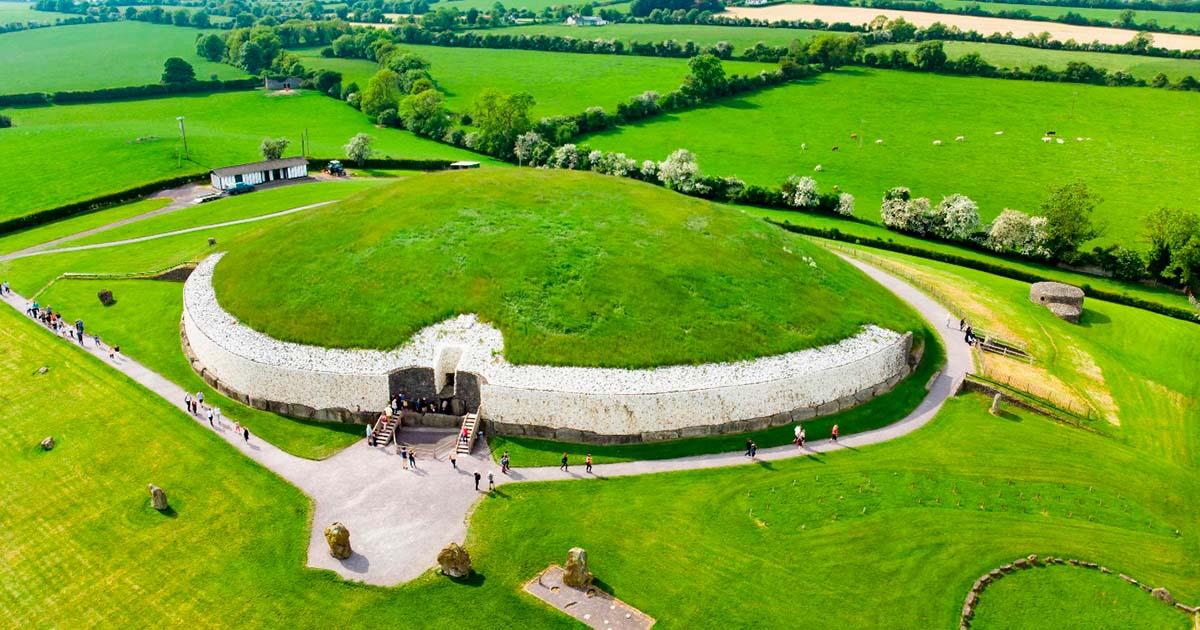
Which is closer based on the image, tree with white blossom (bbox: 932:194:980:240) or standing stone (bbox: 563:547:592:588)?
standing stone (bbox: 563:547:592:588)

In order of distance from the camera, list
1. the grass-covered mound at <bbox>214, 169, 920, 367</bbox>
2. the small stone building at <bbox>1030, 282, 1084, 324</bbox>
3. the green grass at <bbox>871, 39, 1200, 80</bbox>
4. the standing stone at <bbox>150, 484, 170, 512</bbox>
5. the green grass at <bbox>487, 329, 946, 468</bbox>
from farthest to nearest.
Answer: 1. the green grass at <bbox>871, 39, 1200, 80</bbox>
2. the small stone building at <bbox>1030, 282, 1084, 324</bbox>
3. the grass-covered mound at <bbox>214, 169, 920, 367</bbox>
4. the green grass at <bbox>487, 329, 946, 468</bbox>
5. the standing stone at <bbox>150, 484, 170, 512</bbox>

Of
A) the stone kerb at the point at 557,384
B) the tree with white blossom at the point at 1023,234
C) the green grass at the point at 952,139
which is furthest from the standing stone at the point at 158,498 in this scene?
the green grass at the point at 952,139

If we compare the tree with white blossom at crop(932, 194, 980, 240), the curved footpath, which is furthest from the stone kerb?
the tree with white blossom at crop(932, 194, 980, 240)

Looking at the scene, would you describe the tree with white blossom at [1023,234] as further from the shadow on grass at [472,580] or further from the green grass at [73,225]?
the green grass at [73,225]

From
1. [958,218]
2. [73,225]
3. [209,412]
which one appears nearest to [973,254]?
[958,218]

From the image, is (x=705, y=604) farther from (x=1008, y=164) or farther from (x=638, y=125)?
(x=638, y=125)

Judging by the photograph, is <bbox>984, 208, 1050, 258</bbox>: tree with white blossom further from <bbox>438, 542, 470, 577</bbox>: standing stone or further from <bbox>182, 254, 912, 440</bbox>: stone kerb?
<bbox>438, 542, 470, 577</bbox>: standing stone

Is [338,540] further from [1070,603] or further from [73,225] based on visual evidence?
[73,225]
